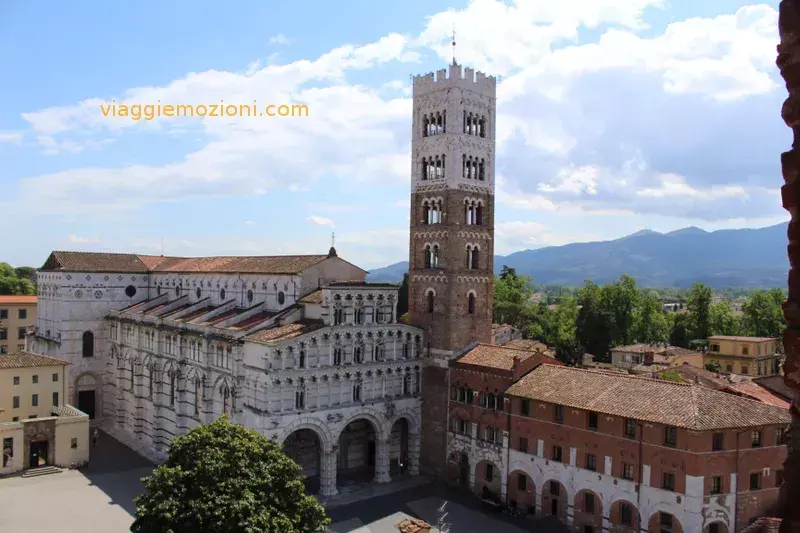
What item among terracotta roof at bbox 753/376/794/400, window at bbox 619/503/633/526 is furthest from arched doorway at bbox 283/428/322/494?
terracotta roof at bbox 753/376/794/400

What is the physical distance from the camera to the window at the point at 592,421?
38281 millimetres

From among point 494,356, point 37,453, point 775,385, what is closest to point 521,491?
point 494,356

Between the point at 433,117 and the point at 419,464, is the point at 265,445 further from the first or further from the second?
the point at 433,117

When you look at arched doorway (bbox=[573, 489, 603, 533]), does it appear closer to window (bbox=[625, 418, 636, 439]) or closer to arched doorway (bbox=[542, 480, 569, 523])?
arched doorway (bbox=[542, 480, 569, 523])

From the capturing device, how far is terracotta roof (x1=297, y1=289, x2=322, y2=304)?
151 ft

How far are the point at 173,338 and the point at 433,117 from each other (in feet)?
86.0

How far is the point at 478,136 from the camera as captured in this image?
50719 mm

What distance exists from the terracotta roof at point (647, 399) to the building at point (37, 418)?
1294 inches

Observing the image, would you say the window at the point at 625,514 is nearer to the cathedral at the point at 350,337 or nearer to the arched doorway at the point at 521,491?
the arched doorway at the point at 521,491

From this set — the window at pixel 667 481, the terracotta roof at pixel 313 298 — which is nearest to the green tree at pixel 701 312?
the window at pixel 667 481

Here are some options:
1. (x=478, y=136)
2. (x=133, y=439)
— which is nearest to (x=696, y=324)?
(x=478, y=136)

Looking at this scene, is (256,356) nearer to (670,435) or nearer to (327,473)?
(327,473)

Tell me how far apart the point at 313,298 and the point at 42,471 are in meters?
23.3

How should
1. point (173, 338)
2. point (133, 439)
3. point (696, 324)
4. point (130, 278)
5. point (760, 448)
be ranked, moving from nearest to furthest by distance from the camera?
point (760, 448) → point (173, 338) → point (133, 439) → point (130, 278) → point (696, 324)
